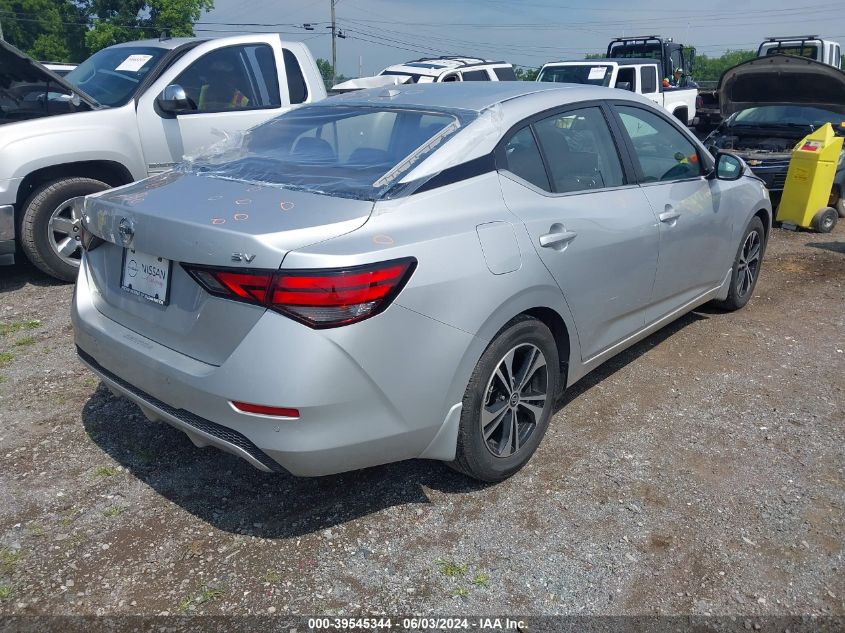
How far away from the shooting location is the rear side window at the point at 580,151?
338cm

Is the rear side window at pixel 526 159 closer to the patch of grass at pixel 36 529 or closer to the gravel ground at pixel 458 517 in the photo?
the gravel ground at pixel 458 517

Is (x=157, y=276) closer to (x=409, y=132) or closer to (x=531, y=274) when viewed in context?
(x=409, y=132)

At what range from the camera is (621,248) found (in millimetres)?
3559

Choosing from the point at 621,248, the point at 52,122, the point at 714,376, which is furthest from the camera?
the point at 52,122

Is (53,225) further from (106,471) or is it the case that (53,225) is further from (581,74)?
(581,74)

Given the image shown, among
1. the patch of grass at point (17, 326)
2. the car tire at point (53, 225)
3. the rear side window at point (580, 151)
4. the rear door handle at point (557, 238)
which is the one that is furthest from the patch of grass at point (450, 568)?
the car tire at point (53, 225)

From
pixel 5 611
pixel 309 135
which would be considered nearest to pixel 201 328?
pixel 5 611

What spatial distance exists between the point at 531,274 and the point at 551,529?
1053mm

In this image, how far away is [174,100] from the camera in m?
5.84

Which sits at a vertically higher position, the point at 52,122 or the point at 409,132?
the point at 409,132

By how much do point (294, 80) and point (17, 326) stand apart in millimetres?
3340

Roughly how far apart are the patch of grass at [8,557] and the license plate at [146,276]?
109 cm

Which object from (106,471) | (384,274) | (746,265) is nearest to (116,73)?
(106,471)

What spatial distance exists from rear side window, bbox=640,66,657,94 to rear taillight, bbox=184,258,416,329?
13.8 meters
